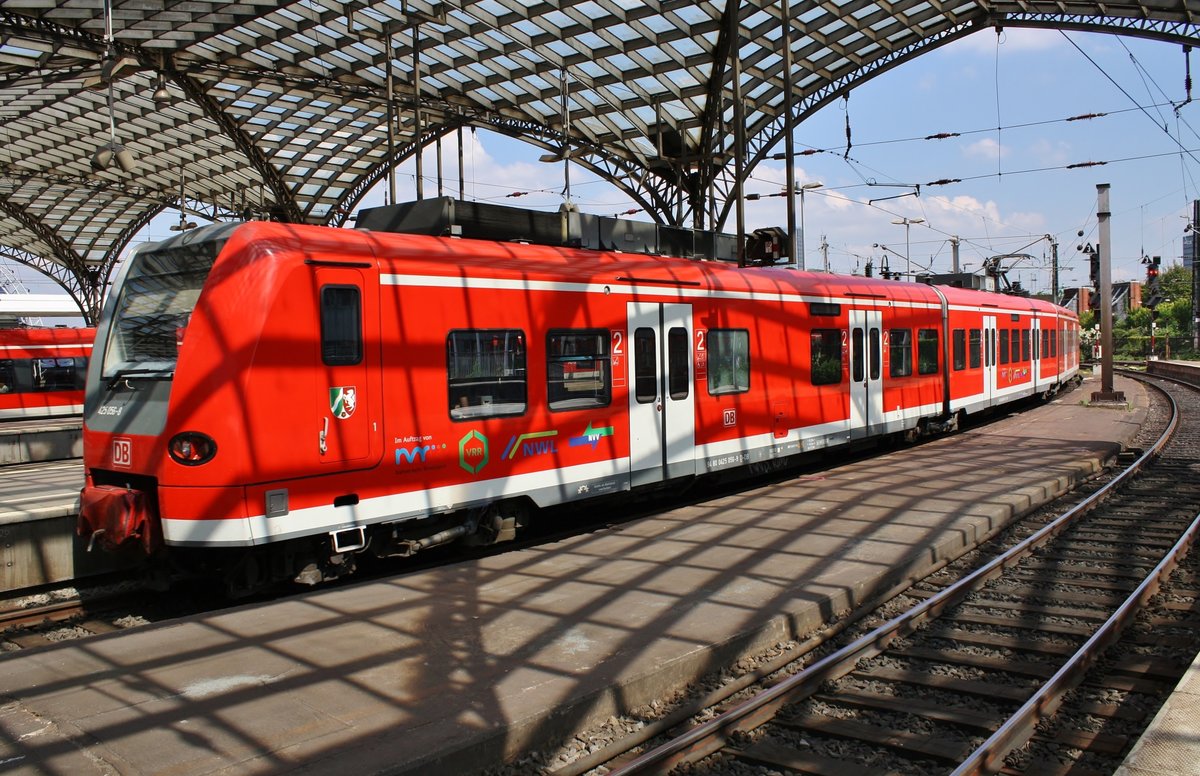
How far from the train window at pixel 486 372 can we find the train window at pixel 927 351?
35.9ft

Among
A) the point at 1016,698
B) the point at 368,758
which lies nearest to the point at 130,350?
the point at 368,758

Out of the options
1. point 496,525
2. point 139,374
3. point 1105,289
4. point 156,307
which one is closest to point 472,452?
point 496,525

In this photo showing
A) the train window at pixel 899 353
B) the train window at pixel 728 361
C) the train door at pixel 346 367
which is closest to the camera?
the train door at pixel 346 367

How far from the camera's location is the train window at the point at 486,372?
26.4ft

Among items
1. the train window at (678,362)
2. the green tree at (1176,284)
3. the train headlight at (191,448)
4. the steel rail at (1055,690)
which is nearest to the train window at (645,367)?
the train window at (678,362)

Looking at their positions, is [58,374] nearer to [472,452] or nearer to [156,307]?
[156,307]

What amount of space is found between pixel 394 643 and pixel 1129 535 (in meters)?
8.37

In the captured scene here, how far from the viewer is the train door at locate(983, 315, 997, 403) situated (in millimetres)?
20859

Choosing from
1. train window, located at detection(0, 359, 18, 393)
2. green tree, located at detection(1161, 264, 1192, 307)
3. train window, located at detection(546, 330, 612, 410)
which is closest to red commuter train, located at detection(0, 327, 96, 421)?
train window, located at detection(0, 359, 18, 393)

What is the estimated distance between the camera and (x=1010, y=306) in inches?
927

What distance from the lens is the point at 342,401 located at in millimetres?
7152

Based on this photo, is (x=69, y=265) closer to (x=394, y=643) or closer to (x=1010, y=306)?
(x=1010, y=306)

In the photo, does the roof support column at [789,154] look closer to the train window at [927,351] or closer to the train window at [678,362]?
the train window at [927,351]

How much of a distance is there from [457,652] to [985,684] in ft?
11.2
